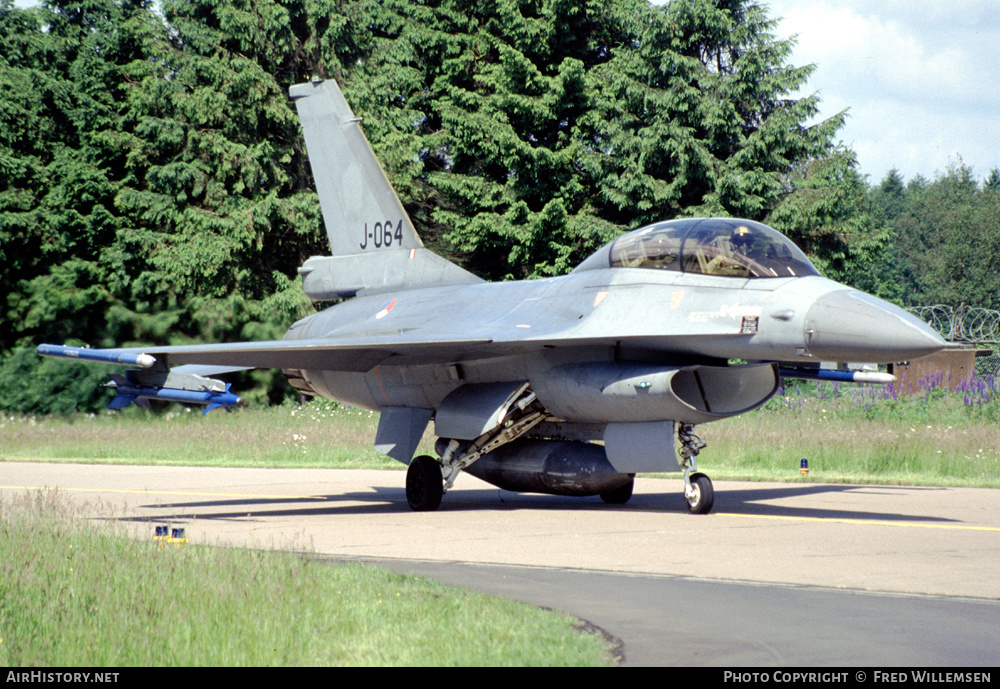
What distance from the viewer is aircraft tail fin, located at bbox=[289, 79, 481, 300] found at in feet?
46.9

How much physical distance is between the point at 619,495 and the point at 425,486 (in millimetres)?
2278

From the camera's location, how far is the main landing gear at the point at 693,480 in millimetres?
10445

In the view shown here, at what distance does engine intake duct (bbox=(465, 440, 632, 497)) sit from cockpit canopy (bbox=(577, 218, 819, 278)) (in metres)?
2.23

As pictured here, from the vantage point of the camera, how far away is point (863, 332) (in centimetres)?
898

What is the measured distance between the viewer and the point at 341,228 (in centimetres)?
1505

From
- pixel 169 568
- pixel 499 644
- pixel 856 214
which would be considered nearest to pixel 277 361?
pixel 169 568

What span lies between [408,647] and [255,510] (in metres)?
7.18

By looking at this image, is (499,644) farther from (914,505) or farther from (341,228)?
(341,228)

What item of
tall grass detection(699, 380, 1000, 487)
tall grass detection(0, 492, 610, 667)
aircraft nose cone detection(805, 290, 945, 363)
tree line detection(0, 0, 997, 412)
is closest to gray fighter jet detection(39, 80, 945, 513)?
aircraft nose cone detection(805, 290, 945, 363)

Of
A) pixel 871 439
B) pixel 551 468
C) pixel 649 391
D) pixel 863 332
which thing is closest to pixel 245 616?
pixel 649 391

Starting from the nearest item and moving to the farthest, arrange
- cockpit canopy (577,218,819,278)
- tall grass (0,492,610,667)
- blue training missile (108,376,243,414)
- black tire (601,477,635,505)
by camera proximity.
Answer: tall grass (0,492,610,667) < cockpit canopy (577,218,819,278) < black tire (601,477,635,505) < blue training missile (108,376,243,414)

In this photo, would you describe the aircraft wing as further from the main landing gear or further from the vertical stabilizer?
the vertical stabilizer

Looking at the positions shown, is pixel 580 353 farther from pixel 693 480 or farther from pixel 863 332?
pixel 863 332
